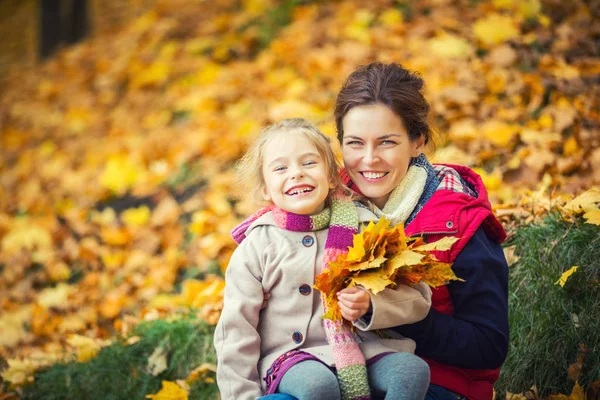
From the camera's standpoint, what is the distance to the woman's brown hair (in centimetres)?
253

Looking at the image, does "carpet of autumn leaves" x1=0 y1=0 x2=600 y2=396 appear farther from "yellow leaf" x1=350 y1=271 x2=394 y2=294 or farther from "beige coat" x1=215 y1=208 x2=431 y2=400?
"yellow leaf" x1=350 y1=271 x2=394 y2=294

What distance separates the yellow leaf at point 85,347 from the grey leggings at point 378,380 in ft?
6.02

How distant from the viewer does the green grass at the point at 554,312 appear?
2.73 m

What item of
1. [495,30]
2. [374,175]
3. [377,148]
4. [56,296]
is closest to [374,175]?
[374,175]

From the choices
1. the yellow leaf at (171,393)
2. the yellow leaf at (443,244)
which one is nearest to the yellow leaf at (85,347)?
the yellow leaf at (171,393)

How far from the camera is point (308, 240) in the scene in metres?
2.34

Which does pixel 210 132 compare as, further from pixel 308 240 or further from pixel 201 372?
pixel 308 240

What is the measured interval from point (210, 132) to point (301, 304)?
12.6 ft

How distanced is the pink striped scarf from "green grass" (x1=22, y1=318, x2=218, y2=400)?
3.98 ft

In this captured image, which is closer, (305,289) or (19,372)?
(305,289)

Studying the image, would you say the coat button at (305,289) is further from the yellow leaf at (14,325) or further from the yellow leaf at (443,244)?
the yellow leaf at (14,325)

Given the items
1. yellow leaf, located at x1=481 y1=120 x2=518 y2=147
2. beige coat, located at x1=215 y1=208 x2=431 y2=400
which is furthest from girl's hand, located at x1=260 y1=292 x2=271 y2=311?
yellow leaf, located at x1=481 y1=120 x2=518 y2=147

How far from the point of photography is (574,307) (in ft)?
9.27

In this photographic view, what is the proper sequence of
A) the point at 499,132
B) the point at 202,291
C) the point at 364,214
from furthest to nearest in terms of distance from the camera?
the point at 499,132
the point at 202,291
the point at 364,214
